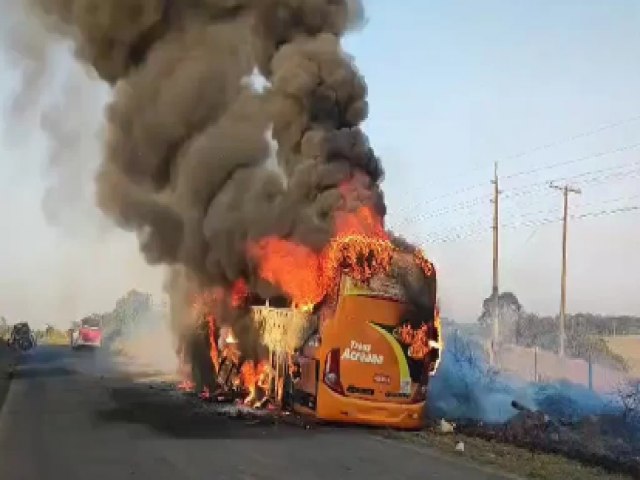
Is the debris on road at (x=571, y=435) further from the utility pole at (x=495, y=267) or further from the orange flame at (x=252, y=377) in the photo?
the utility pole at (x=495, y=267)

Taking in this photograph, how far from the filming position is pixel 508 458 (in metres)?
11.0

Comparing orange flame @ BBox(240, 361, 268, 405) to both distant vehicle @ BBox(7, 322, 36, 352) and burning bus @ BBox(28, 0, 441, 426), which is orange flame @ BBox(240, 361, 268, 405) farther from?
distant vehicle @ BBox(7, 322, 36, 352)

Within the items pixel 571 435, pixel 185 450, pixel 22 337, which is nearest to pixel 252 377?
pixel 185 450

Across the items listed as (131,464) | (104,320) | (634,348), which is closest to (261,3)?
(131,464)

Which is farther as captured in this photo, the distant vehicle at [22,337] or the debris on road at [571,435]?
the distant vehicle at [22,337]

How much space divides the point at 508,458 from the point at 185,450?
434cm

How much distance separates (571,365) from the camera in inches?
1032

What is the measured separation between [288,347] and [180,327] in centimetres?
926

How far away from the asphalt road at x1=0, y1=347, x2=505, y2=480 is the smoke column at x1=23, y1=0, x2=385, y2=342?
4155mm

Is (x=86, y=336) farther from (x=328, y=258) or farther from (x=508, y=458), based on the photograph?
(x=508, y=458)

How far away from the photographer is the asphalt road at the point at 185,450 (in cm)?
956

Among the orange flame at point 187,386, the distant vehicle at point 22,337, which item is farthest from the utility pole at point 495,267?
the distant vehicle at point 22,337

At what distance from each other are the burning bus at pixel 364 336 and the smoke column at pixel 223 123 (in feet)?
9.83

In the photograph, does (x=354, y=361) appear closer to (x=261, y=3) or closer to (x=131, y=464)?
(x=131, y=464)
